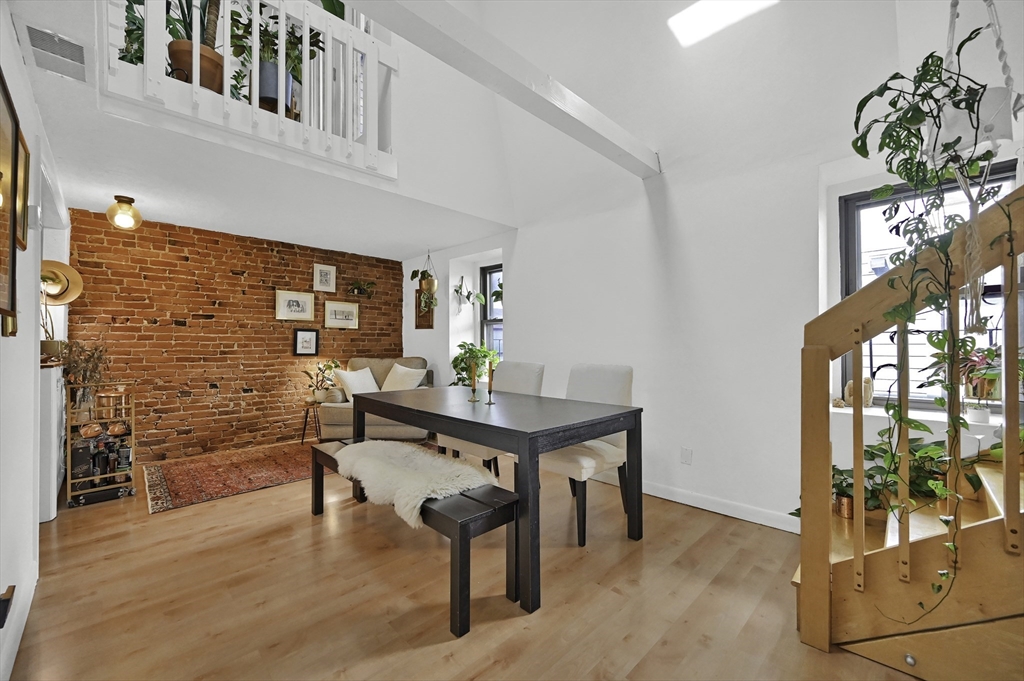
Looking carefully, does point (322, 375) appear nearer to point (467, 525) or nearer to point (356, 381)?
point (356, 381)

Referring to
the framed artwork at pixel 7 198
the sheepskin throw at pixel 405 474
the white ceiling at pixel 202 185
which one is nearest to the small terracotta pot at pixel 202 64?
the white ceiling at pixel 202 185

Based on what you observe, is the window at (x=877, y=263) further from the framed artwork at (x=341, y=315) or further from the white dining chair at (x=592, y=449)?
the framed artwork at (x=341, y=315)

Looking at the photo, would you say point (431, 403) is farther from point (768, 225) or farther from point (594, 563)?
point (768, 225)

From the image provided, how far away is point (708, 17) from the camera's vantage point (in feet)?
8.82

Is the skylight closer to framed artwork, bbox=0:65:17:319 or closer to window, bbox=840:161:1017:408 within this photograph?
window, bbox=840:161:1017:408

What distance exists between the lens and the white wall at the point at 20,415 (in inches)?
60.1

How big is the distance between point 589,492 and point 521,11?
3619 millimetres

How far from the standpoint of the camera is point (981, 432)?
222 centimetres

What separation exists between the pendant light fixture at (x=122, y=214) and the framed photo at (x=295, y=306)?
1.61m

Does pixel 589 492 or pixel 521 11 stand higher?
pixel 521 11

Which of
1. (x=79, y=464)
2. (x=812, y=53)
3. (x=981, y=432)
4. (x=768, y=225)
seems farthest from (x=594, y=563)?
(x=79, y=464)

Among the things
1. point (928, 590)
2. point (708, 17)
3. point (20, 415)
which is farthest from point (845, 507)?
point (20, 415)

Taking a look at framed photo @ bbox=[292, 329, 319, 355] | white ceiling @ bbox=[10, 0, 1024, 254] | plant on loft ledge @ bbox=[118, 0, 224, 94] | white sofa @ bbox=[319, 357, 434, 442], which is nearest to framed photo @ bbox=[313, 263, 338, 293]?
framed photo @ bbox=[292, 329, 319, 355]

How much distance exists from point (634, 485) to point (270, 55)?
3.38 metres
